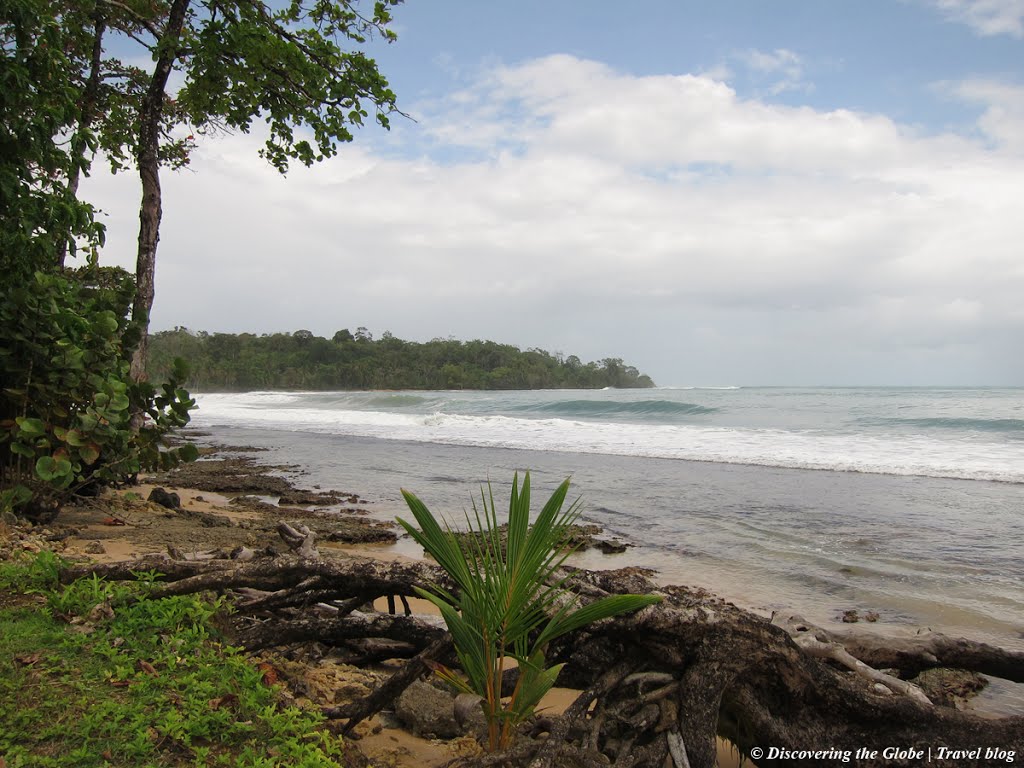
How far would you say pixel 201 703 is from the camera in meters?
2.41

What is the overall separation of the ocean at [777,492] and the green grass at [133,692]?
1655mm

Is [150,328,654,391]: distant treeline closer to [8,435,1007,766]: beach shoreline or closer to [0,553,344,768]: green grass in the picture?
[8,435,1007,766]: beach shoreline

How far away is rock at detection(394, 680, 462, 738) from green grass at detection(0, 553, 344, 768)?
64 cm

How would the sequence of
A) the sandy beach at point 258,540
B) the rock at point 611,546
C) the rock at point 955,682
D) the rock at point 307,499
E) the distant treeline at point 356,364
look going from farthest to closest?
the distant treeline at point 356,364
the rock at point 307,499
the rock at point 611,546
the rock at point 955,682
the sandy beach at point 258,540

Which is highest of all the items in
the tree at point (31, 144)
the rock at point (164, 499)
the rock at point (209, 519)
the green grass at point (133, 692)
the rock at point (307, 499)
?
the tree at point (31, 144)

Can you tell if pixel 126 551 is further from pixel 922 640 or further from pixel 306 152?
pixel 922 640

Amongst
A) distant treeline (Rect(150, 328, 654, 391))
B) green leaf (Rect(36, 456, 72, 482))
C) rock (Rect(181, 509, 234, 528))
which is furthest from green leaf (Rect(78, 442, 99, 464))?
distant treeline (Rect(150, 328, 654, 391))

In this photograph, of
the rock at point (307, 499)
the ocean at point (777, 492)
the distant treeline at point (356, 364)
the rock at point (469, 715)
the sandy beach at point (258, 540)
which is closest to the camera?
the sandy beach at point (258, 540)

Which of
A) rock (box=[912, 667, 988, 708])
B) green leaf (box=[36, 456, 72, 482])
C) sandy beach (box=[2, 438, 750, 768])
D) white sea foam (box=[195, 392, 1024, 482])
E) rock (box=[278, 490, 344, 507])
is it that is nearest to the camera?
sandy beach (box=[2, 438, 750, 768])

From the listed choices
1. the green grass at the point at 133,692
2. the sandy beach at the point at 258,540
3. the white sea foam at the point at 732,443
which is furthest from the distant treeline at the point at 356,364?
the green grass at the point at 133,692

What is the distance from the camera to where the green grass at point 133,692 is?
2158mm

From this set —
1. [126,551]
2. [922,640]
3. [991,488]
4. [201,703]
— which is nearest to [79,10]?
[126,551]

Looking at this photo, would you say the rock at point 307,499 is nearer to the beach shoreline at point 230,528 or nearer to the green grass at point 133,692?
the beach shoreline at point 230,528

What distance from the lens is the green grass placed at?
216cm
